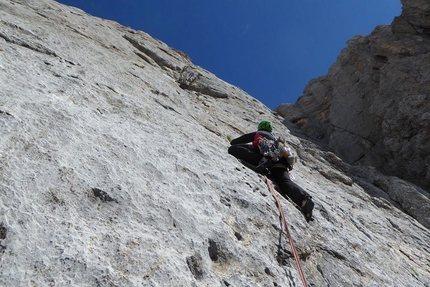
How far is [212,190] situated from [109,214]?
209cm

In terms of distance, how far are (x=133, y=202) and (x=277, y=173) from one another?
163 inches

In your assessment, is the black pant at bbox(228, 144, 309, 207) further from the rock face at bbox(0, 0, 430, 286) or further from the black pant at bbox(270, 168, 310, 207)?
the rock face at bbox(0, 0, 430, 286)

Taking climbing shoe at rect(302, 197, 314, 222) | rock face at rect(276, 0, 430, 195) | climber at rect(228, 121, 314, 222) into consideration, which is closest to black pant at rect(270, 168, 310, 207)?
climber at rect(228, 121, 314, 222)

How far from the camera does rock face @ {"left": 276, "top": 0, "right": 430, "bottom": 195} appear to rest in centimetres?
1919

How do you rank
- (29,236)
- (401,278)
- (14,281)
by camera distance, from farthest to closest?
(401,278)
(29,236)
(14,281)

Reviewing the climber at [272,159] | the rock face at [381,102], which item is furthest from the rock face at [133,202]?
the rock face at [381,102]

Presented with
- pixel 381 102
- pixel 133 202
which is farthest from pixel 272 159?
pixel 381 102

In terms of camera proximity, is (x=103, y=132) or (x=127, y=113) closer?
(x=103, y=132)

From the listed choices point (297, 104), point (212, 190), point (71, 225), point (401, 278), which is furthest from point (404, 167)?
point (71, 225)

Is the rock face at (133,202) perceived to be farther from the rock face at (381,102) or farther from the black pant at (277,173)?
the rock face at (381,102)

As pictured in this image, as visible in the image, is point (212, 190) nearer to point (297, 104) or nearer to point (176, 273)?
point (176, 273)

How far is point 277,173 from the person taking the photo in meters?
8.26

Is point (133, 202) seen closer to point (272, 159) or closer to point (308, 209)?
point (308, 209)

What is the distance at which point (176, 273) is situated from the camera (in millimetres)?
4145
